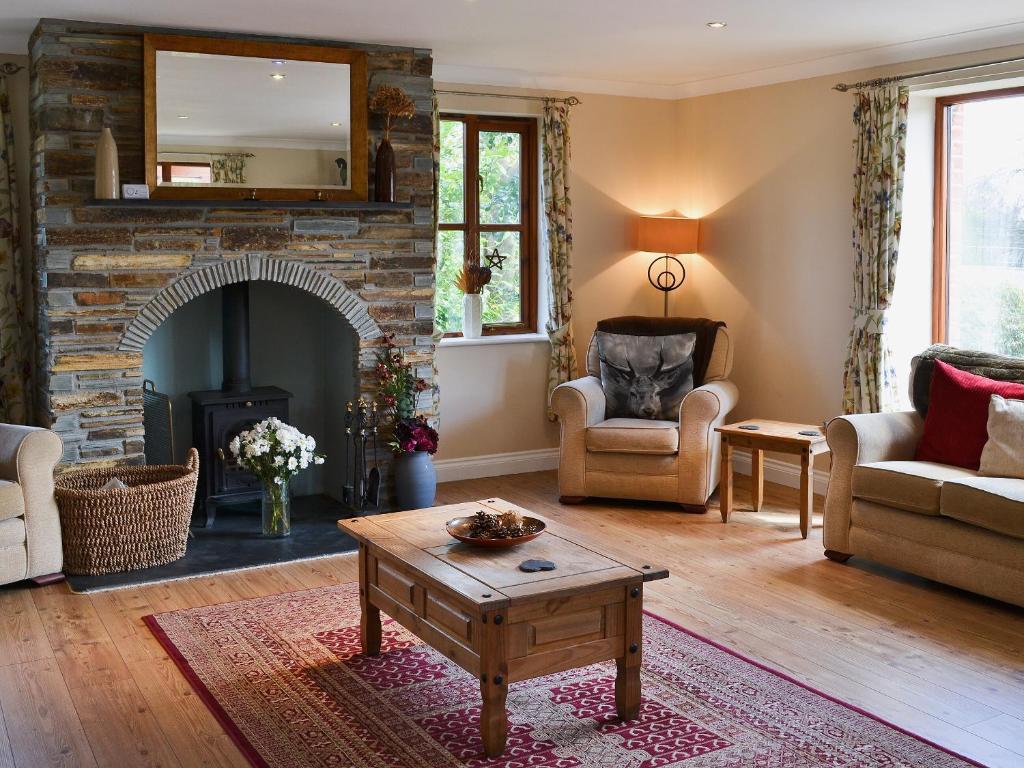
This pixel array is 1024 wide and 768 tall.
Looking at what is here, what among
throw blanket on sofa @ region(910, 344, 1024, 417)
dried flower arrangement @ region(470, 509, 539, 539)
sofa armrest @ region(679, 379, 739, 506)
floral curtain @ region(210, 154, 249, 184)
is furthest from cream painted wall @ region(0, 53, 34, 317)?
throw blanket on sofa @ region(910, 344, 1024, 417)

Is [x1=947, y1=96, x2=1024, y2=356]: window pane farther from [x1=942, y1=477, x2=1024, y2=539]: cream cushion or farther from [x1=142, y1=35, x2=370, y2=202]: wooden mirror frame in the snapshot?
[x1=142, y1=35, x2=370, y2=202]: wooden mirror frame

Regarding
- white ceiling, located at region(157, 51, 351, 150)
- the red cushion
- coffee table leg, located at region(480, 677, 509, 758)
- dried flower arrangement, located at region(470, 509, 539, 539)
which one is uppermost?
white ceiling, located at region(157, 51, 351, 150)

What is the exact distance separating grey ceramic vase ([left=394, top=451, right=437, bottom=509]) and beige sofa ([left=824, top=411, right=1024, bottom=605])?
204 centimetres

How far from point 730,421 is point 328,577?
3.06 meters

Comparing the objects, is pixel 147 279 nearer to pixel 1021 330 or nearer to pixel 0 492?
pixel 0 492

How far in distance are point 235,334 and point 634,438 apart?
220cm

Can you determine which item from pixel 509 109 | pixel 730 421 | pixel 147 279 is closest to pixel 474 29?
pixel 509 109

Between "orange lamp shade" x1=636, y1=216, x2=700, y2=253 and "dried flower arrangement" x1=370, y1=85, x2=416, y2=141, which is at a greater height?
"dried flower arrangement" x1=370, y1=85, x2=416, y2=141

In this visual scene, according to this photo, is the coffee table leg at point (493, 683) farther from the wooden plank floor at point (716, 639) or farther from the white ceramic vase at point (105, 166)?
the white ceramic vase at point (105, 166)

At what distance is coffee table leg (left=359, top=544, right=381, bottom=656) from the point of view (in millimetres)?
3746

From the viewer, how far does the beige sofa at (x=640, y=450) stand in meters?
5.75

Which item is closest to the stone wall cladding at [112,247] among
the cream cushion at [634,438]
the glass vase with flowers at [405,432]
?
the glass vase with flowers at [405,432]

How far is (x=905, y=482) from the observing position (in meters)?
4.50

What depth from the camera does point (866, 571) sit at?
478 cm
